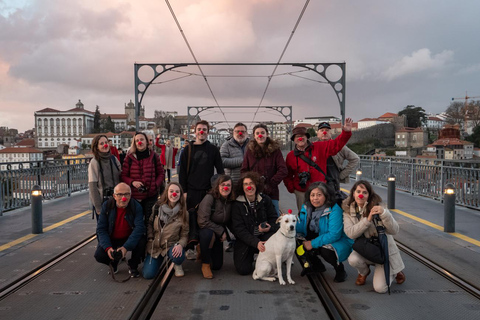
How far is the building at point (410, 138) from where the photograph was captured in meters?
104

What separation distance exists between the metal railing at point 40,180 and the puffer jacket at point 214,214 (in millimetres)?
6259

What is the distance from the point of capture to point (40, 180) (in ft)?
36.8

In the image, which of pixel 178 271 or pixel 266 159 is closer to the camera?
pixel 178 271

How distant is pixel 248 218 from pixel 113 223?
1706 mm

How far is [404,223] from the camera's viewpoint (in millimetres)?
8289

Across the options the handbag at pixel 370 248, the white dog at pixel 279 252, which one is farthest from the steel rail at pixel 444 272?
the white dog at pixel 279 252

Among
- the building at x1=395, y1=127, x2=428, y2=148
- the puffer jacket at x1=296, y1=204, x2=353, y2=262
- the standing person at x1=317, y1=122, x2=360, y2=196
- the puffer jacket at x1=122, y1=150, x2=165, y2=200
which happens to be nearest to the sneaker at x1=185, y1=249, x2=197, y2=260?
the puffer jacket at x1=122, y1=150, x2=165, y2=200

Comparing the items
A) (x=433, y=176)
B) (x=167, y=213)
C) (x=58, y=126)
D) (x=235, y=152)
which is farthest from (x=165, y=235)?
(x=58, y=126)

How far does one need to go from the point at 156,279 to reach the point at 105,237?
2.67ft

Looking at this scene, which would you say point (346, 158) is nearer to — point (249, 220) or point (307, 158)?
point (307, 158)

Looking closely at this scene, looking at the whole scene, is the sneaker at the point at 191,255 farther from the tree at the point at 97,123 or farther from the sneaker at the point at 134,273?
the tree at the point at 97,123

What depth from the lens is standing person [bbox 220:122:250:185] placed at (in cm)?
632

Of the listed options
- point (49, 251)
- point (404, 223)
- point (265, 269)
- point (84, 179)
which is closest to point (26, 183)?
point (84, 179)

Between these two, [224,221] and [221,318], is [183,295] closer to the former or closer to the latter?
[221,318]
